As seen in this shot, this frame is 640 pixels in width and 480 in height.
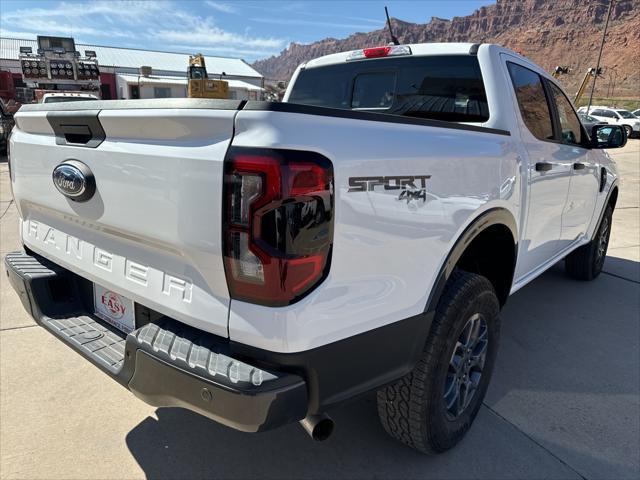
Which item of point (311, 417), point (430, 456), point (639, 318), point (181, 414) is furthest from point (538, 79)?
point (181, 414)

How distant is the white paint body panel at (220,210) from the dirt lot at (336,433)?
0.91 m

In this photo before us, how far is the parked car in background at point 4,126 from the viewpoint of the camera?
15770 mm

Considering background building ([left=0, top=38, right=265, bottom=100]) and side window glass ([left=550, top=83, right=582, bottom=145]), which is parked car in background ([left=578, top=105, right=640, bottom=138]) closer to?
background building ([left=0, top=38, right=265, bottom=100])

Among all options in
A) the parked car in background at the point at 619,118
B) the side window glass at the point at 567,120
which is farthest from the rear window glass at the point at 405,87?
the parked car in background at the point at 619,118

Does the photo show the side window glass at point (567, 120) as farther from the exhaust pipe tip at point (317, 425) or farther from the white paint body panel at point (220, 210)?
the exhaust pipe tip at point (317, 425)

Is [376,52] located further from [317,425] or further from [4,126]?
[4,126]

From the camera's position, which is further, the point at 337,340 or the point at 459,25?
the point at 459,25

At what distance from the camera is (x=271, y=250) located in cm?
150

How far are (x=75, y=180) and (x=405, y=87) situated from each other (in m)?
2.18

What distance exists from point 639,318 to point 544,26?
160 metres

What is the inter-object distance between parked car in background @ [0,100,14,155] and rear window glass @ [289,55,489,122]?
15.5 m

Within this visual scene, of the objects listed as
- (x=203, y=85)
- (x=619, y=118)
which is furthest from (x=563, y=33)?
(x=203, y=85)

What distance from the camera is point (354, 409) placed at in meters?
2.78

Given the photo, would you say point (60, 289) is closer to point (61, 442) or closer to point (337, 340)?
point (61, 442)
